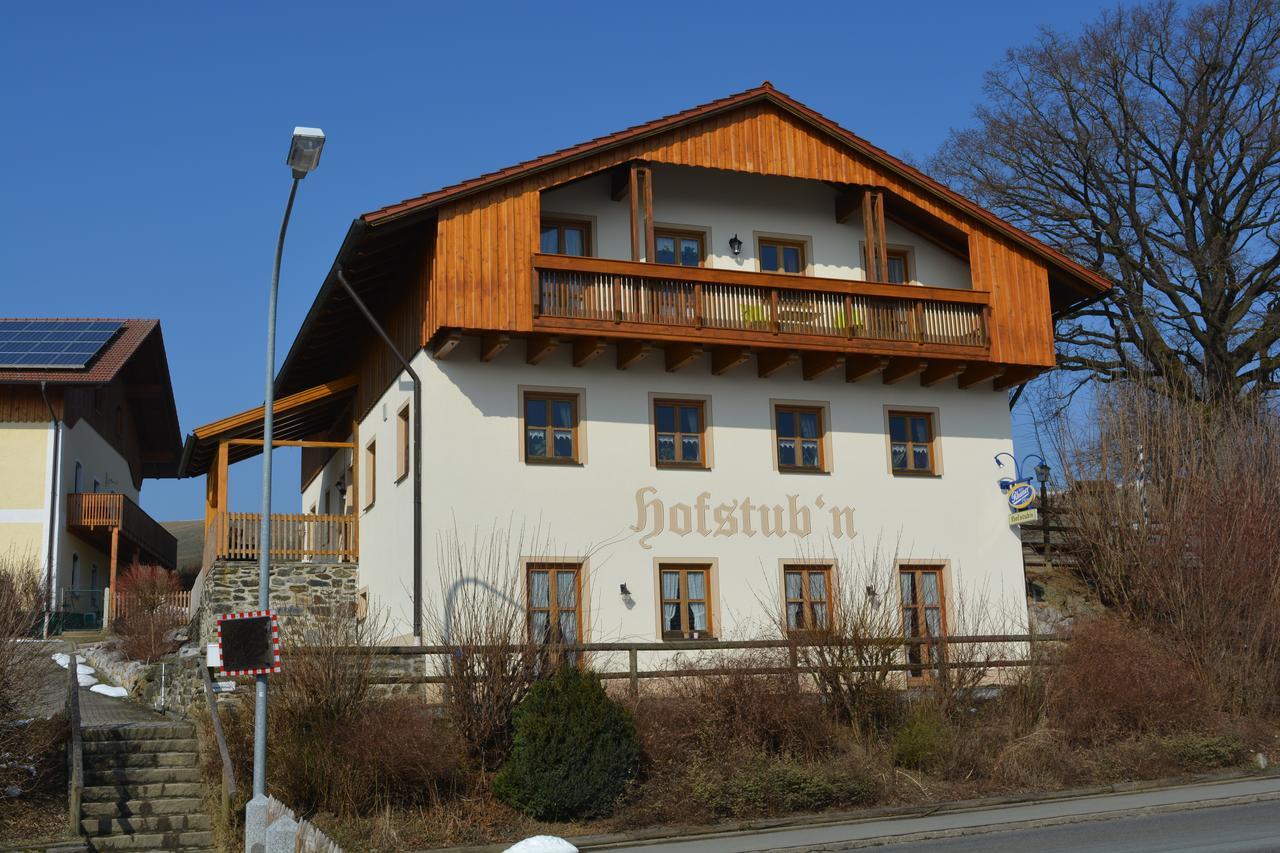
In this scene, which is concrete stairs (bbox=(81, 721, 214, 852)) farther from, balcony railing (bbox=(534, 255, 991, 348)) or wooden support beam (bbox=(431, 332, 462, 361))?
balcony railing (bbox=(534, 255, 991, 348))

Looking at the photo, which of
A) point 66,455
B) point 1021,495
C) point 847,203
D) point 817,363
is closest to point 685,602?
point 817,363

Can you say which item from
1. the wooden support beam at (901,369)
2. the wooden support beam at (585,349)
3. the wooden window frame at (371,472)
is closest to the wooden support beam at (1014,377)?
the wooden support beam at (901,369)

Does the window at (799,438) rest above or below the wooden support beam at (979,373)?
below

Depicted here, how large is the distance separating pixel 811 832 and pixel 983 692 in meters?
4.97

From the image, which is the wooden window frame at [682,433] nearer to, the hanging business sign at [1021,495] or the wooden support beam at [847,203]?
the wooden support beam at [847,203]

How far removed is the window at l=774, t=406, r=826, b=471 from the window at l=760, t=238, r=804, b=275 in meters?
2.63

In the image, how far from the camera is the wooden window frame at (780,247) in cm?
2403

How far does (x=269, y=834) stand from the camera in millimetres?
12453

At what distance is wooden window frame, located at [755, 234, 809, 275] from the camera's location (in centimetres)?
2403

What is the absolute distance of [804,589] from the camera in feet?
73.8

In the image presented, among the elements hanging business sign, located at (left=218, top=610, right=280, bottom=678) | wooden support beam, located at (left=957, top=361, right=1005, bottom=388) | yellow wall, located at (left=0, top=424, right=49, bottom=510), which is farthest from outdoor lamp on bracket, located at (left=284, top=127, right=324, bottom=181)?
yellow wall, located at (left=0, top=424, right=49, bottom=510)

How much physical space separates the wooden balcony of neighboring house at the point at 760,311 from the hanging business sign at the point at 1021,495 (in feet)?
7.84

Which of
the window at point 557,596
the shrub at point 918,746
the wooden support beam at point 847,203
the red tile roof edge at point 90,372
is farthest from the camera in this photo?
the red tile roof edge at point 90,372

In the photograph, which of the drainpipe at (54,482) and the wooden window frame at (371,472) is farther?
the drainpipe at (54,482)
